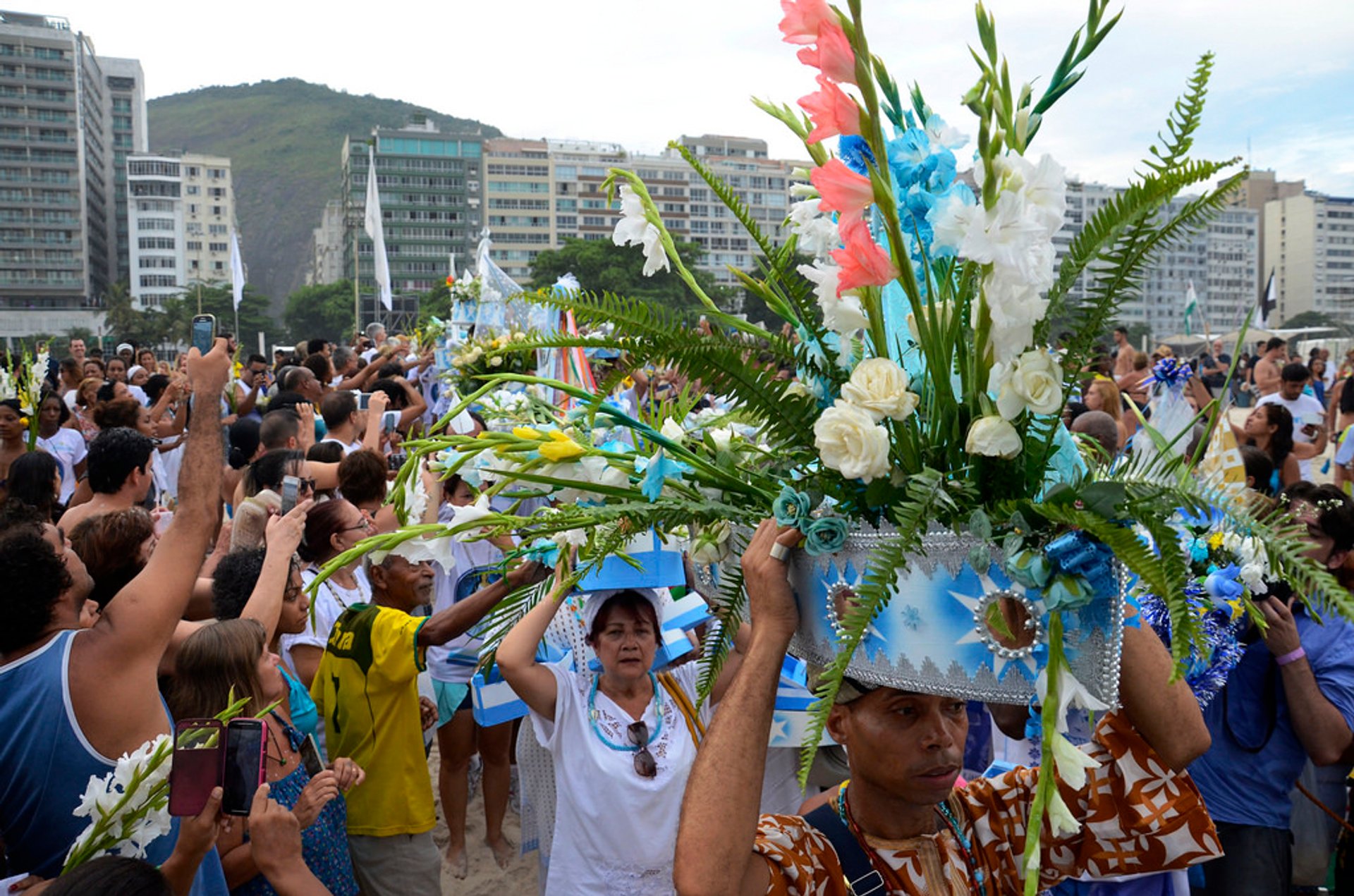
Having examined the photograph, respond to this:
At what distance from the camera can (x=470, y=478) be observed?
1980mm

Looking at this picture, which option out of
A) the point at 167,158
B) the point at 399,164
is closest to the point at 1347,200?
the point at 399,164

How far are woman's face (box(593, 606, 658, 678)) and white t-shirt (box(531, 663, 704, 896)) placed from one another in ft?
0.49

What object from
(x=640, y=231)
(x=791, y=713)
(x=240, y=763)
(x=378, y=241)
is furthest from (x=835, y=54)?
(x=378, y=241)

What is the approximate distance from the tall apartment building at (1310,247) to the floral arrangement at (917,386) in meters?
121

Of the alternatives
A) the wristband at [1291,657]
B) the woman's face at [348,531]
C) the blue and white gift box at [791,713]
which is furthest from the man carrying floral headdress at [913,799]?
the woman's face at [348,531]

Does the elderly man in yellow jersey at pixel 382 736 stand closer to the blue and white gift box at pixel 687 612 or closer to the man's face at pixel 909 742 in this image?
the blue and white gift box at pixel 687 612

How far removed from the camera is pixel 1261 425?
7594mm

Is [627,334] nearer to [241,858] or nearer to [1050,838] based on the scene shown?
[1050,838]

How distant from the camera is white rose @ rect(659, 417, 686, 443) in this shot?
1.98 metres

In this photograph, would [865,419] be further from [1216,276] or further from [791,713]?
[1216,276]

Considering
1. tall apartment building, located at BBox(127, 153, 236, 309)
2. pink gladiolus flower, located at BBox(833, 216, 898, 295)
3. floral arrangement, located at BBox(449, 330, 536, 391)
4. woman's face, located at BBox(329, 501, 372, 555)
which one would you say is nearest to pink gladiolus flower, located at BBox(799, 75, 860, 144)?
pink gladiolus flower, located at BBox(833, 216, 898, 295)

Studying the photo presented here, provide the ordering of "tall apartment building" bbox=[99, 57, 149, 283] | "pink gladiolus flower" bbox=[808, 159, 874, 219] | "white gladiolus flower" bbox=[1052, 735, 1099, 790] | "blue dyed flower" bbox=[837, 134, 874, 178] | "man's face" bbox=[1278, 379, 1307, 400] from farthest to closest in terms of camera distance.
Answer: "tall apartment building" bbox=[99, 57, 149, 283] → "man's face" bbox=[1278, 379, 1307, 400] → "blue dyed flower" bbox=[837, 134, 874, 178] → "pink gladiolus flower" bbox=[808, 159, 874, 219] → "white gladiolus flower" bbox=[1052, 735, 1099, 790]

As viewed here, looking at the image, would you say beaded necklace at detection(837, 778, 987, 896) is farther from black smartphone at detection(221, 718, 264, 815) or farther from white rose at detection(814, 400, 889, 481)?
black smartphone at detection(221, 718, 264, 815)

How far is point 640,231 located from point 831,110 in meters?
0.60
